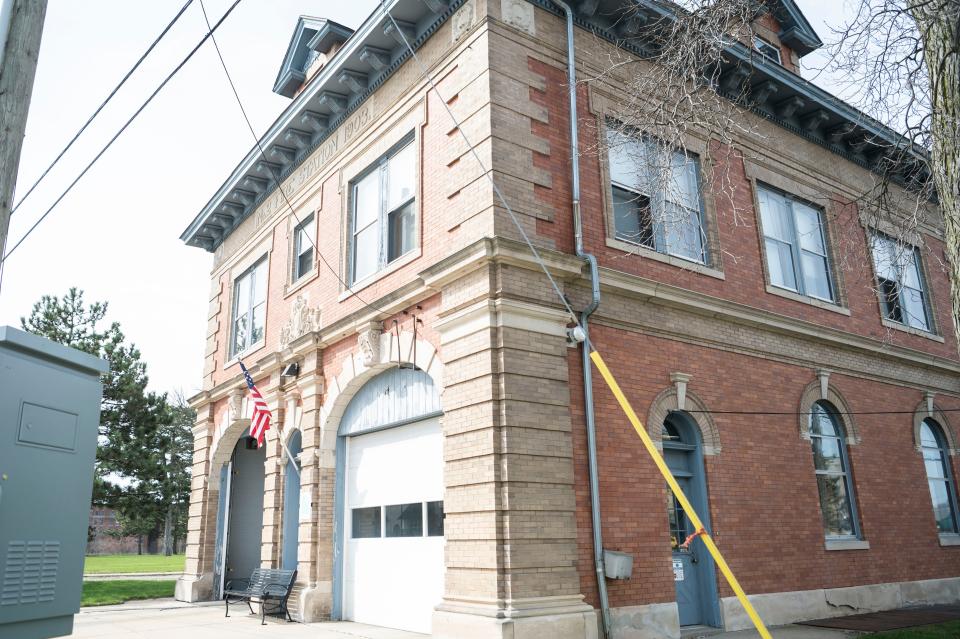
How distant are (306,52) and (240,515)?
36.9ft

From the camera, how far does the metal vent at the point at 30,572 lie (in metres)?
Answer: 5.00

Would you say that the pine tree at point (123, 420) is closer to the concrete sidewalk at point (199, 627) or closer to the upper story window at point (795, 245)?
the concrete sidewalk at point (199, 627)

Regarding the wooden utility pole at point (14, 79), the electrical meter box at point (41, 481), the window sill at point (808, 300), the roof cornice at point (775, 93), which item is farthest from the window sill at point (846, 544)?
the wooden utility pole at point (14, 79)

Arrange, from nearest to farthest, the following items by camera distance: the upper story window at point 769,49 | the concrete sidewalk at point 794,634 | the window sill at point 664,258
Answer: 1. the concrete sidewalk at point 794,634
2. the window sill at point 664,258
3. the upper story window at point 769,49

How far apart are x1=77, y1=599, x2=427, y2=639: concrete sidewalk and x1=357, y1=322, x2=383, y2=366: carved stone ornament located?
4.15m

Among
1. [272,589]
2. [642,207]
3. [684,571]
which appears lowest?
[272,589]

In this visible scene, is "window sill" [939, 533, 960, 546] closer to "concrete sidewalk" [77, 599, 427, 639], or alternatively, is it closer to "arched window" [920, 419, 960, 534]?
"arched window" [920, 419, 960, 534]

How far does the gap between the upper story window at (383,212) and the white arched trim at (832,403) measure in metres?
7.51

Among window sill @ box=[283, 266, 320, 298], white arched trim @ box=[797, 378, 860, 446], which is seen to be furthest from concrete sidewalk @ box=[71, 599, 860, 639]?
window sill @ box=[283, 266, 320, 298]

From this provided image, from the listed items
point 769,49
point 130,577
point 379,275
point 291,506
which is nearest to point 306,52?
point 379,275

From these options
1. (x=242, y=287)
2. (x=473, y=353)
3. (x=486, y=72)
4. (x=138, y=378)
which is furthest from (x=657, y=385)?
(x=138, y=378)

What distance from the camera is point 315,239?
52.6 ft

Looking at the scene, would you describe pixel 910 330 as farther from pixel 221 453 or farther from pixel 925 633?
pixel 221 453

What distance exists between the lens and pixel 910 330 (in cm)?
1695
